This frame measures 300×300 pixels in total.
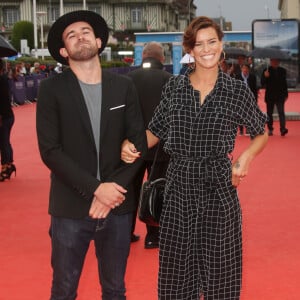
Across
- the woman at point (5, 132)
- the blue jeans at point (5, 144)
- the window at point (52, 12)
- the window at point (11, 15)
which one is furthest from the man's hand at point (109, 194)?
the window at point (52, 12)

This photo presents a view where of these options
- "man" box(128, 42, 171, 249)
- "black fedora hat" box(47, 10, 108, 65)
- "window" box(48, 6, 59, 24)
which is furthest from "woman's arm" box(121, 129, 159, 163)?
"window" box(48, 6, 59, 24)

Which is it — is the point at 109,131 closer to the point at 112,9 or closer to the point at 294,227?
the point at 294,227

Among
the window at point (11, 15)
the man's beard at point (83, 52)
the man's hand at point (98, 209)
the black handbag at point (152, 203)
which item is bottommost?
the black handbag at point (152, 203)

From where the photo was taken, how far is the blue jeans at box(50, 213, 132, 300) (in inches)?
142

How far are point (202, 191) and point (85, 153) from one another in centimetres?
65

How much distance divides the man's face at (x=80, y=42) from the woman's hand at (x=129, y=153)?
1.59 ft

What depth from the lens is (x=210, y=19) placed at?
3830mm

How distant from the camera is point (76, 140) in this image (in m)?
3.55

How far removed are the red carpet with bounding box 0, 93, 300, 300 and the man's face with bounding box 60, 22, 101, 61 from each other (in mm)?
2341

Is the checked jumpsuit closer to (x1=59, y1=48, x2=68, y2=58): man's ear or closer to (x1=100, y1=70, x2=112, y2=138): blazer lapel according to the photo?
(x1=100, y1=70, x2=112, y2=138): blazer lapel

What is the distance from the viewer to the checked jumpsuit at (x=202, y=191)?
371 cm

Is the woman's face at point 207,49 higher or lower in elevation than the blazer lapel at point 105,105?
higher

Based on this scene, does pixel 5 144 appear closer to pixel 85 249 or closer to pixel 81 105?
pixel 85 249

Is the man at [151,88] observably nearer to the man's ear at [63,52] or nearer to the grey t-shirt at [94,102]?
the man's ear at [63,52]
